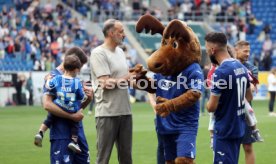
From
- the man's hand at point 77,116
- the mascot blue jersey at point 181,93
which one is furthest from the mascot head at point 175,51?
the man's hand at point 77,116

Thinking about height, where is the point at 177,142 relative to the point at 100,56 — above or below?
below

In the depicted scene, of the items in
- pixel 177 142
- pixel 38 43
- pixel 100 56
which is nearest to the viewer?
pixel 177 142

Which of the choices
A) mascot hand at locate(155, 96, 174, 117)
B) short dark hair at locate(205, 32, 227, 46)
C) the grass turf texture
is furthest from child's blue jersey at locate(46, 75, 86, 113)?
the grass turf texture

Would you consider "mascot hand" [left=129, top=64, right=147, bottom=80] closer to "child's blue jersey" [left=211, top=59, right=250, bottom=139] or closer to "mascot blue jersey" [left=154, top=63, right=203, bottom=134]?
"mascot blue jersey" [left=154, top=63, right=203, bottom=134]

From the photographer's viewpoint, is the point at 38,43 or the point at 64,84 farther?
the point at 38,43

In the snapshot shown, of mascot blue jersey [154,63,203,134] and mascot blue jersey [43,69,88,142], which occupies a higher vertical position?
mascot blue jersey [154,63,203,134]

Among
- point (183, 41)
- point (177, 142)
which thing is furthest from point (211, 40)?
point (177, 142)

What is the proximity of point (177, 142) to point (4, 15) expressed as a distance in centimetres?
2940

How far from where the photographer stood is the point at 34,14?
38750mm

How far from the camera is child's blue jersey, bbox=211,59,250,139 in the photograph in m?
9.07

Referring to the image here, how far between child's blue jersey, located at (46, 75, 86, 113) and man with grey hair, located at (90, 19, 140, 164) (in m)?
0.74

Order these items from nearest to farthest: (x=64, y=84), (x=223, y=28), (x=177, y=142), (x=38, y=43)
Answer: (x=177, y=142) → (x=64, y=84) → (x=38, y=43) → (x=223, y=28)

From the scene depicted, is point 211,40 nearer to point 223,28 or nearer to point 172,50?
point 172,50

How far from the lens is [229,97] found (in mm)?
9180
